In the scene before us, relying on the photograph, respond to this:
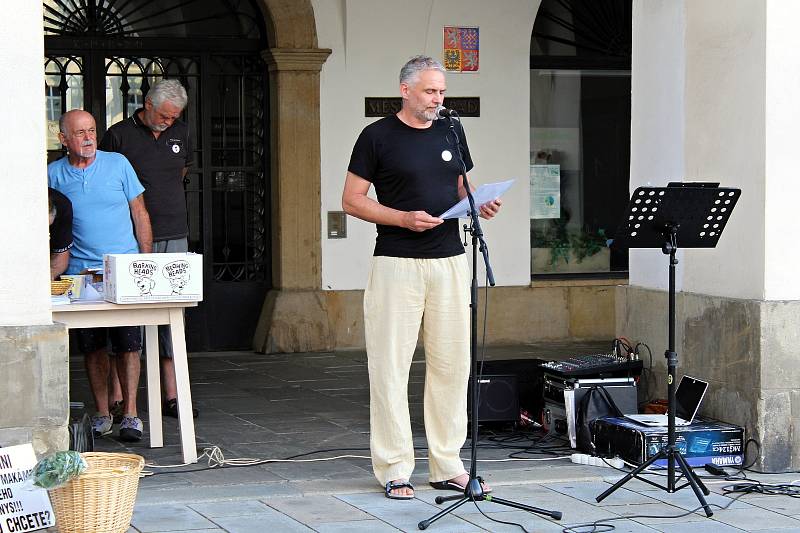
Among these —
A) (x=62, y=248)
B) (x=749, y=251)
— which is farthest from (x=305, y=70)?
(x=749, y=251)

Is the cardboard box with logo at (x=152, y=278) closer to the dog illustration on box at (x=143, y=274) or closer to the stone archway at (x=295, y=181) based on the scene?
the dog illustration on box at (x=143, y=274)

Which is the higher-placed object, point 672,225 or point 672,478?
point 672,225

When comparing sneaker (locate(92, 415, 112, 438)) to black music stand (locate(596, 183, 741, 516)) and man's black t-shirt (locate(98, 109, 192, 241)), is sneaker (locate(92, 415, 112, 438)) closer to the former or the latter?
man's black t-shirt (locate(98, 109, 192, 241))

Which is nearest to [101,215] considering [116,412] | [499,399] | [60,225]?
[60,225]

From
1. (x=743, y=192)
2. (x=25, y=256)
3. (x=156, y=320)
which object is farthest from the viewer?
(x=743, y=192)

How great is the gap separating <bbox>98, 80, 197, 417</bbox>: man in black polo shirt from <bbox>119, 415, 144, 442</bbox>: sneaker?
1.76 feet

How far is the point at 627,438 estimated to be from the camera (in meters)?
6.63

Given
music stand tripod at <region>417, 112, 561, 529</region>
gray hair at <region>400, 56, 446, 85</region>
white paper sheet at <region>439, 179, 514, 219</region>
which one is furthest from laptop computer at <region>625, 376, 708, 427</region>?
gray hair at <region>400, 56, 446, 85</region>

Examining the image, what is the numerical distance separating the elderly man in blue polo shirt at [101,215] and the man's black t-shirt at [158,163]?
0.41m

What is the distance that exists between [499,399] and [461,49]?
462cm

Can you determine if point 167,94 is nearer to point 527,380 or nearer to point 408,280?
point 408,280

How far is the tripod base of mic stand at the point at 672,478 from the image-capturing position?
5.75m

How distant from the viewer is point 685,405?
6.90 metres

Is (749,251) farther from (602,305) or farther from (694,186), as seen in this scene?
(602,305)
